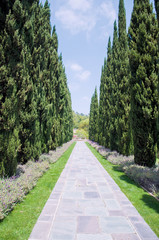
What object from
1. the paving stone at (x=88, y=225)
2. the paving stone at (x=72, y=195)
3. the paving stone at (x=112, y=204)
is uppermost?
the paving stone at (x=88, y=225)

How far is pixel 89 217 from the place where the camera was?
3.66 m

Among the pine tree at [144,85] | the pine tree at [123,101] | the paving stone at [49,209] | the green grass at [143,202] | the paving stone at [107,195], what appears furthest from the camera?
the pine tree at [123,101]

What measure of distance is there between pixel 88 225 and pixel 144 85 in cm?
678

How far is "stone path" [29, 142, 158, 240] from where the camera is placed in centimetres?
300

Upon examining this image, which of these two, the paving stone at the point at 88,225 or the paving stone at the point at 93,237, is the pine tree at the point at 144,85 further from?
the paving stone at the point at 93,237

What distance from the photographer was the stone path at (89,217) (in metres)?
3.00

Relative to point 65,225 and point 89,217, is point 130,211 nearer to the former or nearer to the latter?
point 89,217

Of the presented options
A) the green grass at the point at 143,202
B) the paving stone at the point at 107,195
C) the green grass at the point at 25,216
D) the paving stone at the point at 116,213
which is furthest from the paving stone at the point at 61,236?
the paving stone at the point at 107,195

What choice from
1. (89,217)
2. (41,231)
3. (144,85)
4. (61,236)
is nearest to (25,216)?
(41,231)

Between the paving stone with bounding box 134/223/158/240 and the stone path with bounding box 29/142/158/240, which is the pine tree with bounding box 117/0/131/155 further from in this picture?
the paving stone with bounding box 134/223/158/240

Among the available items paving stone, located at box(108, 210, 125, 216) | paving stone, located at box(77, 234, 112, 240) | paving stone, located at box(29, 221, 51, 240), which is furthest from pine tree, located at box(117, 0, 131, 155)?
paving stone, located at box(29, 221, 51, 240)

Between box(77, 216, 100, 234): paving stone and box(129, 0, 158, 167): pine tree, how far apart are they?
5014mm

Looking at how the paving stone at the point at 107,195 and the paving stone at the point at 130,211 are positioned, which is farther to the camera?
the paving stone at the point at 107,195

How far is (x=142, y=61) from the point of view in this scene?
8.10m
